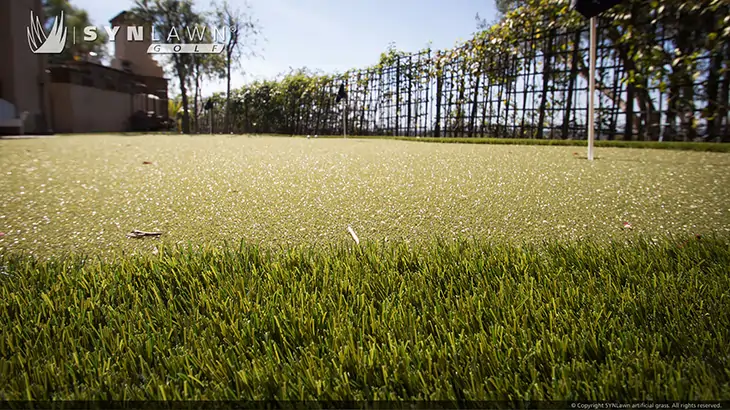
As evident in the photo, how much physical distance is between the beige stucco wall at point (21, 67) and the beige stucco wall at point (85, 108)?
6596mm

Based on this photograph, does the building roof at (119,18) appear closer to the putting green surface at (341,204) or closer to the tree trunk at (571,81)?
the tree trunk at (571,81)

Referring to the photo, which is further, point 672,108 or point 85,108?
point 85,108

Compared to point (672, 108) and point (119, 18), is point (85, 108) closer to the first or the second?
point (119, 18)

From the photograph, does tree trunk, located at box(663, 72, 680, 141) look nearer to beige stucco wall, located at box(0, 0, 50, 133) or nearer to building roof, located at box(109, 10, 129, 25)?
beige stucco wall, located at box(0, 0, 50, 133)

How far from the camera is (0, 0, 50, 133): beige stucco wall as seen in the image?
31.9ft

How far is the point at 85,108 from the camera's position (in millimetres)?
17516

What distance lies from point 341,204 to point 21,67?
12.8 meters

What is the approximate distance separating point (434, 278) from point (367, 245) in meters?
0.31

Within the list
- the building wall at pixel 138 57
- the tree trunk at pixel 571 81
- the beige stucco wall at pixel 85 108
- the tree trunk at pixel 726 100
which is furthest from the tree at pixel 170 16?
the tree trunk at pixel 726 100

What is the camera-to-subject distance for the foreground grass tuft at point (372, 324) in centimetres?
65

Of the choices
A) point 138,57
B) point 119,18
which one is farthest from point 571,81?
point 138,57

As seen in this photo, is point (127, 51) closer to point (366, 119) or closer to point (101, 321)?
point (366, 119)

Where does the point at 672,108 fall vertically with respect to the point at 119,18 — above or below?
below

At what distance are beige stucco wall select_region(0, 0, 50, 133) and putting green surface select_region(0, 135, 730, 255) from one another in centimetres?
1012
